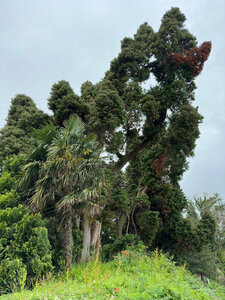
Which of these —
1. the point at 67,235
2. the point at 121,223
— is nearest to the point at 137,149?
the point at 121,223

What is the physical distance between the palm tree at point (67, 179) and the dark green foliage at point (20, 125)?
6.71 ft

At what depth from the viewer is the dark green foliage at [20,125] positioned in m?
10.9

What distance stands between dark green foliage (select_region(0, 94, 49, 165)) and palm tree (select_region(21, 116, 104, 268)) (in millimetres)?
2044

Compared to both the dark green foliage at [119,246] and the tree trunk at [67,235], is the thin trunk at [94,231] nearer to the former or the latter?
the dark green foliage at [119,246]

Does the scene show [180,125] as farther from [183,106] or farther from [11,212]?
[11,212]

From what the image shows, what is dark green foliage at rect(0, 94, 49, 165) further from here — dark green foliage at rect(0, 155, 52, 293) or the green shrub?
the green shrub

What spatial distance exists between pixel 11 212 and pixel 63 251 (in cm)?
211

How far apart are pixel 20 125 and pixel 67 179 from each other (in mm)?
5423

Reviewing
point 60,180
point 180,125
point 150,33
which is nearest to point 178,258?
point 180,125

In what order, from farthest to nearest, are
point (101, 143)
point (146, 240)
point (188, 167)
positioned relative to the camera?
point (146, 240)
point (188, 167)
point (101, 143)

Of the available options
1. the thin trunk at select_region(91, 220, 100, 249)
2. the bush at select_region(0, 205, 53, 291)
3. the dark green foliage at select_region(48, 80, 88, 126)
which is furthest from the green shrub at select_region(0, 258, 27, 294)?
the dark green foliage at select_region(48, 80, 88, 126)

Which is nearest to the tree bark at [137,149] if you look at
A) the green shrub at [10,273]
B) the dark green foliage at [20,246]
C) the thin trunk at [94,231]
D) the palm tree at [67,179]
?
the thin trunk at [94,231]

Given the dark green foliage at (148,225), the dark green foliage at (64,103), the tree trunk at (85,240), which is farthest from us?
the dark green foliage at (148,225)

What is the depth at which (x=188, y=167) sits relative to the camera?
13.7 m
